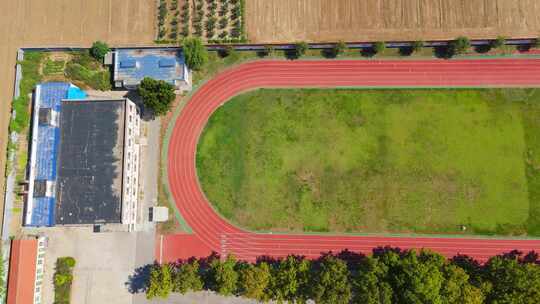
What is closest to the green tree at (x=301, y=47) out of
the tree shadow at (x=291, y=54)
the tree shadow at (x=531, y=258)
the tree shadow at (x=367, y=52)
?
the tree shadow at (x=291, y=54)

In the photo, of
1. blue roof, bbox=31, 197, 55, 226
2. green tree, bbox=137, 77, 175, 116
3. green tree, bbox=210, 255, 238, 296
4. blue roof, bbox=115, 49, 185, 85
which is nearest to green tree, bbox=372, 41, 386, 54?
blue roof, bbox=115, 49, 185, 85

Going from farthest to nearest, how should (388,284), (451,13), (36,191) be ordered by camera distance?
(451,13)
(36,191)
(388,284)

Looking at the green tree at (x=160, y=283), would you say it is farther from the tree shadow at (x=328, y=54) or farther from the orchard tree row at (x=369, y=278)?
the tree shadow at (x=328, y=54)

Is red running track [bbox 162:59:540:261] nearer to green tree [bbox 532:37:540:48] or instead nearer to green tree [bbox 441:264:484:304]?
green tree [bbox 532:37:540:48]

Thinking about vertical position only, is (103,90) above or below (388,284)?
above

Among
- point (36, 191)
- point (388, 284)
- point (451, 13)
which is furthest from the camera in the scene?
point (451, 13)

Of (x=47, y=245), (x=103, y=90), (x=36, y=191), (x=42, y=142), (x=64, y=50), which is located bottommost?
(x=47, y=245)

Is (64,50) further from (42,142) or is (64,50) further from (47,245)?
(47,245)

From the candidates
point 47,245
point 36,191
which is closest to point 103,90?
point 36,191
